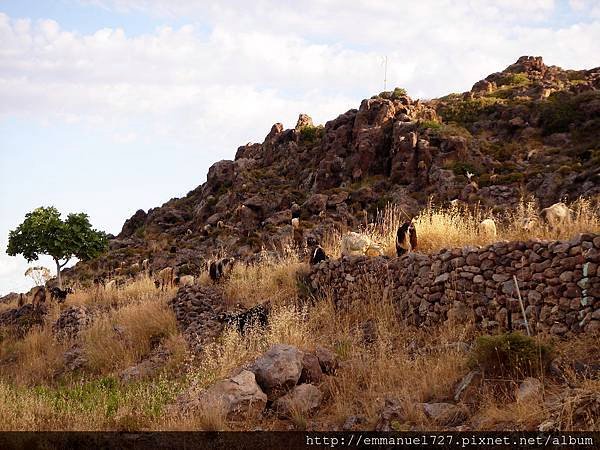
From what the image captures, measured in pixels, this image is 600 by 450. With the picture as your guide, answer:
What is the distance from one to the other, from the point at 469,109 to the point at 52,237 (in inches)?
1026

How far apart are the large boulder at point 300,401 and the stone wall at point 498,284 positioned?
105 inches

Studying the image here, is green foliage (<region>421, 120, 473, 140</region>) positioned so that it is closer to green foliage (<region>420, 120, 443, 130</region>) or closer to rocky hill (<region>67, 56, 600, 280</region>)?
green foliage (<region>420, 120, 443, 130</region>)

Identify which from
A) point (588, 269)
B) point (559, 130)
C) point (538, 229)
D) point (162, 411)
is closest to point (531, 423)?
point (588, 269)

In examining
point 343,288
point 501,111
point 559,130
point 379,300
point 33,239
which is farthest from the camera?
point 501,111

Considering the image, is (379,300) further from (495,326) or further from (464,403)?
(464,403)

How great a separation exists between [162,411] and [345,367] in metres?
2.36

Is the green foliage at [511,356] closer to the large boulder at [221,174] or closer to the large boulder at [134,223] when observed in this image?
the large boulder at [221,174]

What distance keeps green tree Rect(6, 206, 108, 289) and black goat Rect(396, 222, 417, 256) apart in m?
16.9

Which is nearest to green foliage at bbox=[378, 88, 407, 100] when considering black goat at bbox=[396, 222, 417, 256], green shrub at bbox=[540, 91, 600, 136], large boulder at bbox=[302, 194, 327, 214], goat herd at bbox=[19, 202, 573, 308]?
green shrub at bbox=[540, 91, 600, 136]

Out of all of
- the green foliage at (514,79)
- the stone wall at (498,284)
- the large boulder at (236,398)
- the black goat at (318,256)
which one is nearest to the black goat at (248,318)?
the black goat at (318,256)

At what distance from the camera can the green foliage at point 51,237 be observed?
75.8 feet

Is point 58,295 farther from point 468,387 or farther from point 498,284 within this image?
point 468,387

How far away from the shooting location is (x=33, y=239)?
23.2 meters

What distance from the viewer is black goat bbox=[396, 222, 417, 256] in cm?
1051
